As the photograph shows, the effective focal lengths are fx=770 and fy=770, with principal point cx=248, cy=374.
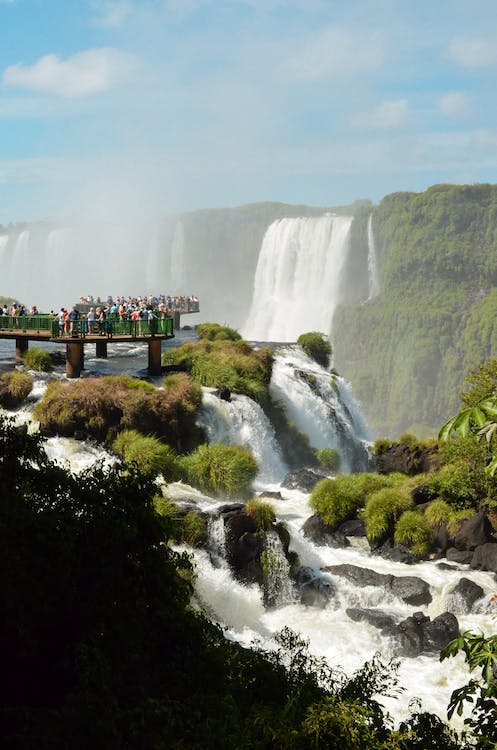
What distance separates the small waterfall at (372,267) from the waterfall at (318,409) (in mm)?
67055

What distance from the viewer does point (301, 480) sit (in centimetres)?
2900

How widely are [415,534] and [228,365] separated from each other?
41.1 feet

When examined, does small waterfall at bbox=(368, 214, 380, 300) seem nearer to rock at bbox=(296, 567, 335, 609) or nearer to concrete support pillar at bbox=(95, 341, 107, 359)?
concrete support pillar at bbox=(95, 341, 107, 359)

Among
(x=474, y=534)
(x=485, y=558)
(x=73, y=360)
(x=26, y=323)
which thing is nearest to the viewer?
(x=485, y=558)

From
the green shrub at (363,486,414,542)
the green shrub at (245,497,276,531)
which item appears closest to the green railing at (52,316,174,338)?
the green shrub at (363,486,414,542)

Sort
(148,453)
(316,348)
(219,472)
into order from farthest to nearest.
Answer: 1. (316,348)
2. (219,472)
3. (148,453)

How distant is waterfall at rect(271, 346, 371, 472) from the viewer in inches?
1390

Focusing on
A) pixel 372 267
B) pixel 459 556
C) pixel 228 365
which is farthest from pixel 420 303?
pixel 459 556

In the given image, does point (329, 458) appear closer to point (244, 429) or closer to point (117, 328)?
point (244, 429)

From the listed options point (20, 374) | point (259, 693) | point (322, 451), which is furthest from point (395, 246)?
point (259, 693)

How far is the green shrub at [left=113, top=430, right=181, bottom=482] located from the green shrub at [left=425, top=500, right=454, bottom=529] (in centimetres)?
822

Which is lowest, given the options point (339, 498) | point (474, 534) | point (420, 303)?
point (474, 534)

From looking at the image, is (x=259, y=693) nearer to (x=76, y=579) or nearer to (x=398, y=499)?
(x=76, y=579)

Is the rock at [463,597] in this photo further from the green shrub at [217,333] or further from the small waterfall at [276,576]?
the green shrub at [217,333]
